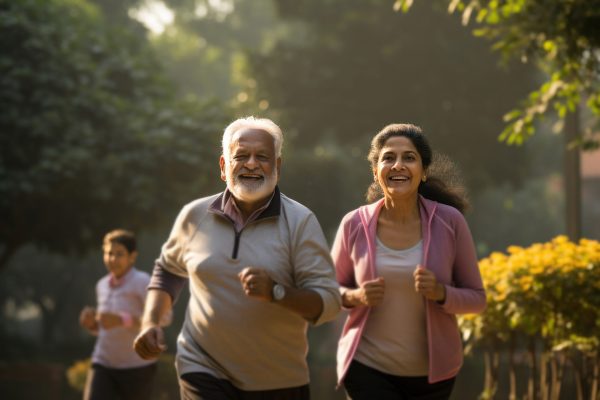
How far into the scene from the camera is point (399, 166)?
5160mm

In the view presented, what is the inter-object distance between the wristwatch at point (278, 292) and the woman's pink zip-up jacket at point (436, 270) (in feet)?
3.68

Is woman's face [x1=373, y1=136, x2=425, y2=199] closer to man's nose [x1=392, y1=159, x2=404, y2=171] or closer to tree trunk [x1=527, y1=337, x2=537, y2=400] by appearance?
man's nose [x1=392, y1=159, x2=404, y2=171]

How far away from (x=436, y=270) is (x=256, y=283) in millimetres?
1459

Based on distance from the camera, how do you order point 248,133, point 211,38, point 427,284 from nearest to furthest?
point 248,133
point 427,284
point 211,38

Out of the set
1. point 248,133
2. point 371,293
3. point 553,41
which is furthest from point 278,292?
point 553,41

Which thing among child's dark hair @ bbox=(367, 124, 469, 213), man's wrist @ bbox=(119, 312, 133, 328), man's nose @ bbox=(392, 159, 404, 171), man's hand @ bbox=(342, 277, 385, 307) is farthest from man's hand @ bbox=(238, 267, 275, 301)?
man's wrist @ bbox=(119, 312, 133, 328)

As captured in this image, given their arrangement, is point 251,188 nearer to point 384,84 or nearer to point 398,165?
point 398,165

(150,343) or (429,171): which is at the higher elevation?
(429,171)

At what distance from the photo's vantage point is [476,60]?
2658 cm

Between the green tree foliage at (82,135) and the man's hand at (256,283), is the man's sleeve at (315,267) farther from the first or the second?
the green tree foliage at (82,135)

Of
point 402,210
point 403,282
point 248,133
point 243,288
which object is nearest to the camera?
Result: point 243,288

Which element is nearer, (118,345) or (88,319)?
(88,319)

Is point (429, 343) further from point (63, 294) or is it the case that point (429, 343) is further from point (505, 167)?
Answer: point (63, 294)

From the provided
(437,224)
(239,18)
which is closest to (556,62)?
(437,224)
